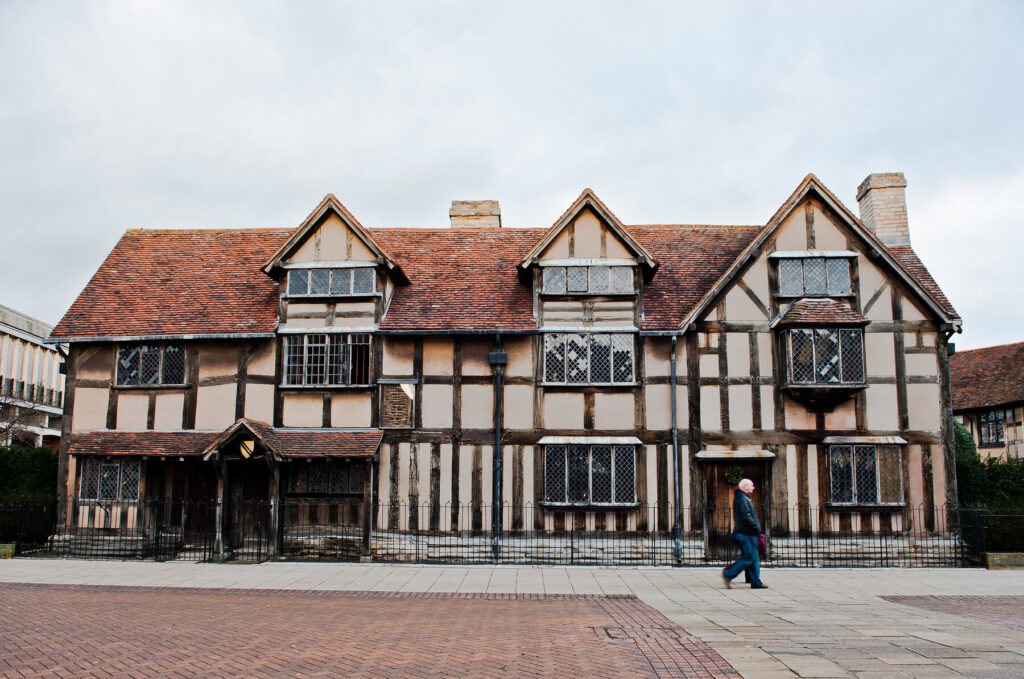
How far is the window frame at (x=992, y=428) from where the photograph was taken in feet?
106

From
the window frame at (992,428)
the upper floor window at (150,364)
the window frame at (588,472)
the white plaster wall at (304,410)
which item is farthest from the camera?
the window frame at (992,428)

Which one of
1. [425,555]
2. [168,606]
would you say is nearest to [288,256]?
[425,555]

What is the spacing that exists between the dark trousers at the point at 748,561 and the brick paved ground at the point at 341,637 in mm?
1907

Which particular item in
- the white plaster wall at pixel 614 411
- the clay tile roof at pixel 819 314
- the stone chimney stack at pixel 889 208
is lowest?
the white plaster wall at pixel 614 411

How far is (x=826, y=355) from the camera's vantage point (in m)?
18.0

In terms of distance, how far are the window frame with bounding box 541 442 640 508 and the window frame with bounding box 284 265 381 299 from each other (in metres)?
5.89

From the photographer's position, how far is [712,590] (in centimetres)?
1290

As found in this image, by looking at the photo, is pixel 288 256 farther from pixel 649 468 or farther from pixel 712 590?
pixel 712 590

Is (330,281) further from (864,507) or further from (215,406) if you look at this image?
(864,507)

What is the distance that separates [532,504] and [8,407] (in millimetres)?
23627

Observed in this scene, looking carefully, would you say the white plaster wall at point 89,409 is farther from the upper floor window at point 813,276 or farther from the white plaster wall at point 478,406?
the upper floor window at point 813,276

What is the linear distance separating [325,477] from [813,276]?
12796 millimetres

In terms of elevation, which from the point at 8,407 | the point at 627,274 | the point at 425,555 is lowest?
the point at 425,555

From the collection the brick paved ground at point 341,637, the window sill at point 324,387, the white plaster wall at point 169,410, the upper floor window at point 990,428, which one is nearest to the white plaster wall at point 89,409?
the white plaster wall at point 169,410
